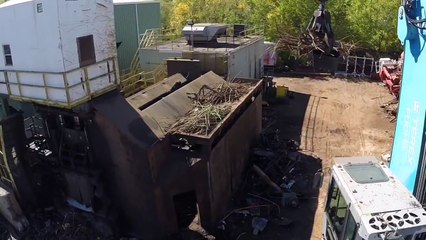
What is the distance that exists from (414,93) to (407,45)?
0.93 meters

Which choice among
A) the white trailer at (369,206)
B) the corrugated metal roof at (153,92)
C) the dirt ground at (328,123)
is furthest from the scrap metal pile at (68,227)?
the white trailer at (369,206)

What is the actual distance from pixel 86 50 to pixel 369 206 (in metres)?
6.71

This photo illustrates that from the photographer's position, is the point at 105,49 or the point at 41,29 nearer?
the point at 41,29

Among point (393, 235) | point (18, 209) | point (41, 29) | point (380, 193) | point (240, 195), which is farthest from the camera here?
point (240, 195)

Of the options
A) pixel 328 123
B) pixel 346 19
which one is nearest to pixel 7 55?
Answer: pixel 328 123

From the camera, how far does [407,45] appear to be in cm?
725

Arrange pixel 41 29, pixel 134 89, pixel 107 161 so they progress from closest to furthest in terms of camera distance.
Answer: pixel 41 29 → pixel 107 161 → pixel 134 89

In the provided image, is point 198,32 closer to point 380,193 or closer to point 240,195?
point 240,195

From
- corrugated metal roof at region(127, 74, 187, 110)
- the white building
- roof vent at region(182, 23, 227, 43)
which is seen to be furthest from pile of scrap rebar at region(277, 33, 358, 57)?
the white building

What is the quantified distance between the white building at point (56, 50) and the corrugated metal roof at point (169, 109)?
129 centimetres

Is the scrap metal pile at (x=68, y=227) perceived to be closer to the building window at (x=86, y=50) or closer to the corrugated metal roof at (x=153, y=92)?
the corrugated metal roof at (x=153, y=92)

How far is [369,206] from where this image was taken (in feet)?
19.2

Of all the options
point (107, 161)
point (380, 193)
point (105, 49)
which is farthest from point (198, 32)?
point (380, 193)

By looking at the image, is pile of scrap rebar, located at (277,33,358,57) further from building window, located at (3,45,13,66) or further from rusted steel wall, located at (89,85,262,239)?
building window, located at (3,45,13,66)
